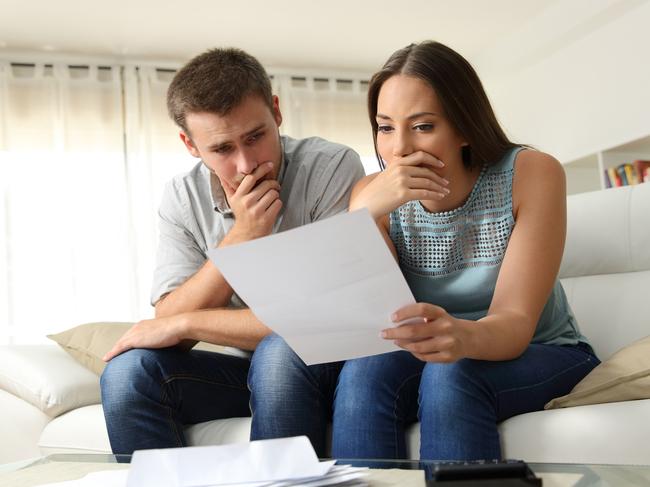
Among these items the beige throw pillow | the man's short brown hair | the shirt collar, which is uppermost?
the man's short brown hair

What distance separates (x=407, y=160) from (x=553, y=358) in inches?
17.3

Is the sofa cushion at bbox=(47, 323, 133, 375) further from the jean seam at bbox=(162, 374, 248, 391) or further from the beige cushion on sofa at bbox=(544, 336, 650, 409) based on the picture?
the beige cushion on sofa at bbox=(544, 336, 650, 409)

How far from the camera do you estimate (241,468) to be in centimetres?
87

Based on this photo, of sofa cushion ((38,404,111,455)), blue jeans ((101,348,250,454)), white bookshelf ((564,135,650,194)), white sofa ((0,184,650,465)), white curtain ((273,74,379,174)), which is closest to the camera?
blue jeans ((101,348,250,454))

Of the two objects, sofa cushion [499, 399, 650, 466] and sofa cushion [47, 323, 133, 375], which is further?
sofa cushion [47, 323, 133, 375]

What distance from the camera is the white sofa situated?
1809 mm

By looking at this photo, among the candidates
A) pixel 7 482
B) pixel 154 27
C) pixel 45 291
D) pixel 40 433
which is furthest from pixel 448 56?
pixel 45 291

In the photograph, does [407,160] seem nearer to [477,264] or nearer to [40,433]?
[477,264]

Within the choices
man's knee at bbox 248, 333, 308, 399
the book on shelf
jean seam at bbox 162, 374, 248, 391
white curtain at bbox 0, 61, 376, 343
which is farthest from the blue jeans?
white curtain at bbox 0, 61, 376, 343

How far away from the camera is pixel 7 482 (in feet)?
3.55

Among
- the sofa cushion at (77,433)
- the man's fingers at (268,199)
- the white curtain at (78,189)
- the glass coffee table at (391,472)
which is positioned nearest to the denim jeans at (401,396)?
the glass coffee table at (391,472)

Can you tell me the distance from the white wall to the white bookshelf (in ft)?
0.18

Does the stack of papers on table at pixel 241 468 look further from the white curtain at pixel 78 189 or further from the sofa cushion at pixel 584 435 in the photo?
the white curtain at pixel 78 189

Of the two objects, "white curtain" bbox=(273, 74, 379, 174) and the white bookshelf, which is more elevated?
"white curtain" bbox=(273, 74, 379, 174)
